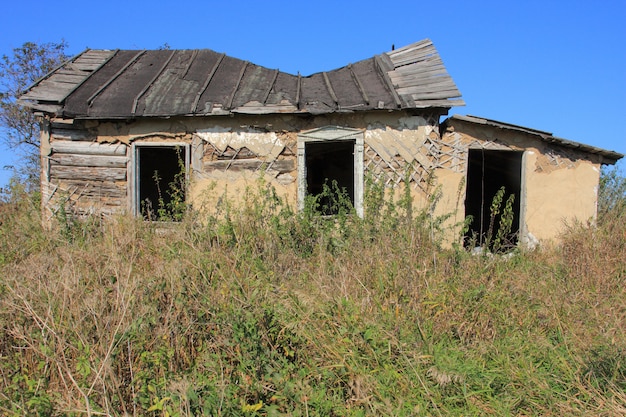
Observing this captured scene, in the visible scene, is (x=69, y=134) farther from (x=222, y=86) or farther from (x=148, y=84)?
(x=222, y=86)

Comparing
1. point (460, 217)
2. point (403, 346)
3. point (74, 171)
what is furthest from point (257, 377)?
point (74, 171)

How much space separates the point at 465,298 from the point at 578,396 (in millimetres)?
1024

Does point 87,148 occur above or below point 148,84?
below

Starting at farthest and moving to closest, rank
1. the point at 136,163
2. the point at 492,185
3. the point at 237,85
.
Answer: the point at 492,185 → the point at 237,85 → the point at 136,163

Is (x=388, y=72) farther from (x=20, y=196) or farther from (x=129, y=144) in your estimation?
(x=20, y=196)

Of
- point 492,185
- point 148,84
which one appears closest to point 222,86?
point 148,84

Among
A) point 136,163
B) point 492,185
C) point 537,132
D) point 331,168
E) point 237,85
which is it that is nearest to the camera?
point 537,132

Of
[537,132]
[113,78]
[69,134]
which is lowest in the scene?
[69,134]

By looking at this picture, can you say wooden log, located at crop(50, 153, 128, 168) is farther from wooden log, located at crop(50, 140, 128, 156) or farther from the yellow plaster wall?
the yellow plaster wall

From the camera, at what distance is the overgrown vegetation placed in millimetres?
2932

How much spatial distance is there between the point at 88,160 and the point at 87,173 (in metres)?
0.22

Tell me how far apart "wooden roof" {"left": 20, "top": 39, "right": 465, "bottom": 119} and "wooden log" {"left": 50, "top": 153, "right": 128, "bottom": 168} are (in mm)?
692

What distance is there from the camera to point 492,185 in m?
10.9

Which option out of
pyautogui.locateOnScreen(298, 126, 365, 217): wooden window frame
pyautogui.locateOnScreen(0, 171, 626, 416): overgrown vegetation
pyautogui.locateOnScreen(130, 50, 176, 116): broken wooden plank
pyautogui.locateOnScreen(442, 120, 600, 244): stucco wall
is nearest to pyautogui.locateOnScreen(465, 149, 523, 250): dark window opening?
pyautogui.locateOnScreen(442, 120, 600, 244): stucco wall
